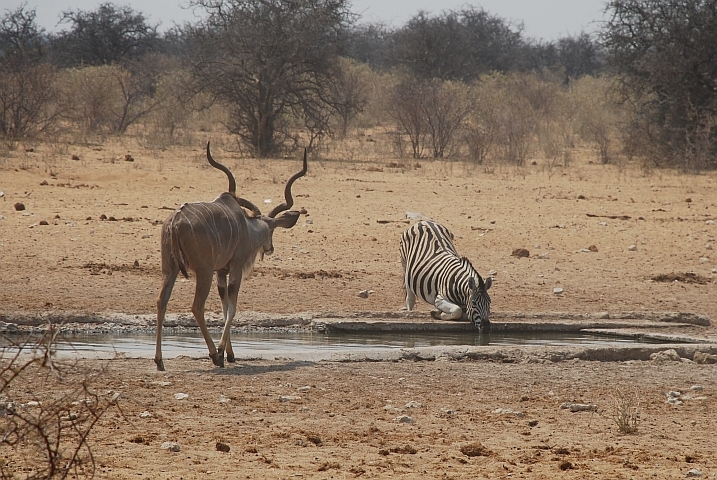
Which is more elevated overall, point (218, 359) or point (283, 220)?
point (283, 220)

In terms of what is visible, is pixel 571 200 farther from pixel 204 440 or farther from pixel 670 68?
pixel 204 440

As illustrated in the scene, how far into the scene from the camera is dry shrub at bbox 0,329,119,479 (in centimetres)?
336


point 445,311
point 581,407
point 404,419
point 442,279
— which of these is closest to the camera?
point 404,419

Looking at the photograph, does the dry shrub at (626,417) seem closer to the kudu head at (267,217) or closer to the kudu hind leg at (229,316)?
the kudu hind leg at (229,316)

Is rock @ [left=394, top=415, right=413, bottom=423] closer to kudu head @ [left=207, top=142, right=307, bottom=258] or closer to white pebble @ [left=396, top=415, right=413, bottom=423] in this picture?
white pebble @ [left=396, top=415, right=413, bottom=423]

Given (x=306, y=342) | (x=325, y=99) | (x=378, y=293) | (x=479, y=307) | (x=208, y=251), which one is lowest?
(x=306, y=342)

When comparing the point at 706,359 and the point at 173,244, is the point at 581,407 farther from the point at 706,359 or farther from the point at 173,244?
the point at 173,244

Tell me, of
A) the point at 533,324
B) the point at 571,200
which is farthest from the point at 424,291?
the point at 571,200

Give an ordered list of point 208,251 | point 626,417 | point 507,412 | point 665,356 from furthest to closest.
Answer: point 665,356 → point 208,251 → point 507,412 → point 626,417

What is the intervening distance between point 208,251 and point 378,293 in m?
4.12

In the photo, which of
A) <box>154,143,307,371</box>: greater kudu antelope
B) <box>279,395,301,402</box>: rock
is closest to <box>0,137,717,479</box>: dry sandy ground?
<box>279,395,301,402</box>: rock

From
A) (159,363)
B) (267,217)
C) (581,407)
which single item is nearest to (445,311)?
(267,217)

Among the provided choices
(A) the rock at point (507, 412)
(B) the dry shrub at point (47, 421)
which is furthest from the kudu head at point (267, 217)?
(A) the rock at point (507, 412)

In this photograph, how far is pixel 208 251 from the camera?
→ 7023 millimetres
